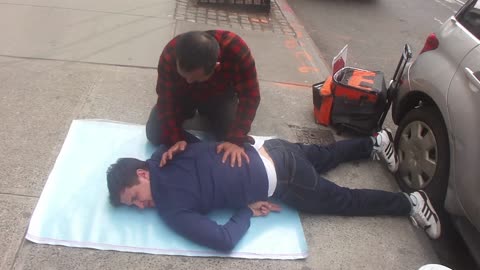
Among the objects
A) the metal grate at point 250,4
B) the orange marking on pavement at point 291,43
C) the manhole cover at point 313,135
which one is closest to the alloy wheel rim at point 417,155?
the manhole cover at point 313,135

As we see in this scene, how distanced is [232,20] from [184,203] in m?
4.04

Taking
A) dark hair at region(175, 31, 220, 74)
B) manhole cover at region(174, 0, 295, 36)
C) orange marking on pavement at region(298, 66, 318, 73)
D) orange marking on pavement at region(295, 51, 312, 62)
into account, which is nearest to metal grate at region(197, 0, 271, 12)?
manhole cover at region(174, 0, 295, 36)

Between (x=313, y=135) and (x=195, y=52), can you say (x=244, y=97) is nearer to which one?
(x=195, y=52)

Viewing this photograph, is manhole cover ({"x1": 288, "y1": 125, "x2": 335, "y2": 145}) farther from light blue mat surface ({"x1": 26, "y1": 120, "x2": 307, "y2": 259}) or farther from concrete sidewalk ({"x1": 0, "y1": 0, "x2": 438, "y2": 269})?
light blue mat surface ({"x1": 26, "y1": 120, "x2": 307, "y2": 259})

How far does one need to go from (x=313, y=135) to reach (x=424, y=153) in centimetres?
94

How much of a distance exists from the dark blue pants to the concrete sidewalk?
0.25 feet

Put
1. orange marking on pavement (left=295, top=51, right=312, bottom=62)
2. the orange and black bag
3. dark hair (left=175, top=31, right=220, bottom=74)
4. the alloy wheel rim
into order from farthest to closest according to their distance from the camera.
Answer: orange marking on pavement (left=295, top=51, right=312, bottom=62) < the orange and black bag < the alloy wheel rim < dark hair (left=175, top=31, right=220, bottom=74)

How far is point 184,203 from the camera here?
2436mm

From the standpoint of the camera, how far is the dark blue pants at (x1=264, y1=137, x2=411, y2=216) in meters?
2.73

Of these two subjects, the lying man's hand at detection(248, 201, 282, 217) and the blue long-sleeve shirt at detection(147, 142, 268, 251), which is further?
the lying man's hand at detection(248, 201, 282, 217)

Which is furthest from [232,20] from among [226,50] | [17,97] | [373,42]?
[226,50]

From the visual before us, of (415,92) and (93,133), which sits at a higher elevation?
(415,92)

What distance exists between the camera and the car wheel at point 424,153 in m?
2.79

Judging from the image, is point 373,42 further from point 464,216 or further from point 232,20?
point 464,216
